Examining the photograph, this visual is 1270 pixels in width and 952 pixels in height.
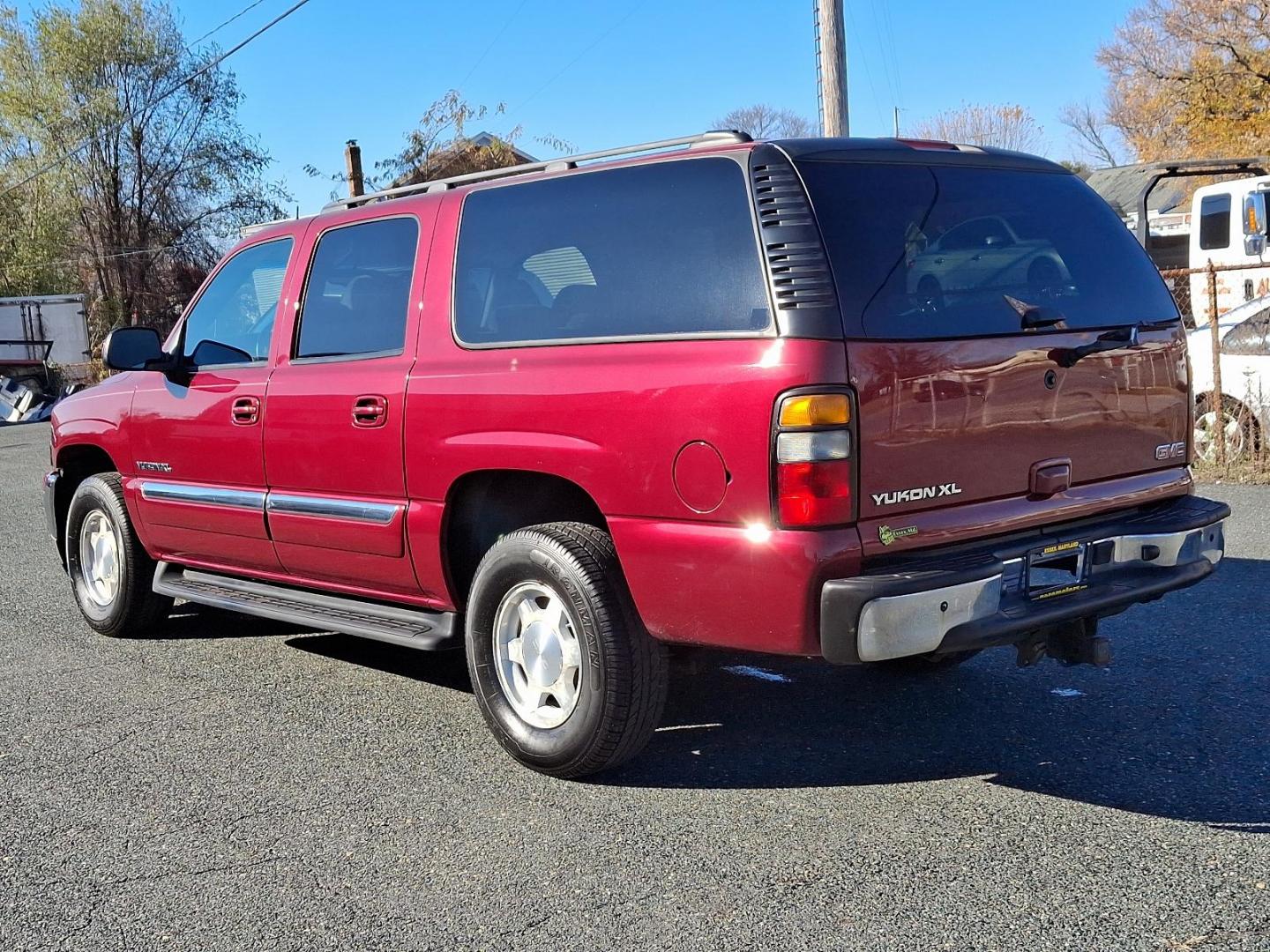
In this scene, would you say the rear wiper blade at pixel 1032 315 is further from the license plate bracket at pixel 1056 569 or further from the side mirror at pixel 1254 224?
the side mirror at pixel 1254 224

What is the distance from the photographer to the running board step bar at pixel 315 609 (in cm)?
457

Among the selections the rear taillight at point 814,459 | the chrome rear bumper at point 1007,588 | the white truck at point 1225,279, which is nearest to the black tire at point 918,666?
the chrome rear bumper at point 1007,588

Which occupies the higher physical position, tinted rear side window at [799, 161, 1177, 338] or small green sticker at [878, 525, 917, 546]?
tinted rear side window at [799, 161, 1177, 338]

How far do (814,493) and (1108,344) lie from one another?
127cm

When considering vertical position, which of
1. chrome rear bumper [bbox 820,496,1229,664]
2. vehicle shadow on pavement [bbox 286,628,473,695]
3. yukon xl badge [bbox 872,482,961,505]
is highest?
yukon xl badge [bbox 872,482,961,505]

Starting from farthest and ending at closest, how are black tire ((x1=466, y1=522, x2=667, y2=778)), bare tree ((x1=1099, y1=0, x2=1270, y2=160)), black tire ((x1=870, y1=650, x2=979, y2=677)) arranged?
bare tree ((x1=1099, y1=0, x2=1270, y2=160)), black tire ((x1=870, y1=650, x2=979, y2=677)), black tire ((x1=466, y1=522, x2=667, y2=778))

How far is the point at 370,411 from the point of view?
467 cm

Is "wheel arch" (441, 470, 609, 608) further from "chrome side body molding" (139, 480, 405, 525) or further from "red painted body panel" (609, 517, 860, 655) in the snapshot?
"red painted body panel" (609, 517, 860, 655)

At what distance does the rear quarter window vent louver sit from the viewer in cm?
348

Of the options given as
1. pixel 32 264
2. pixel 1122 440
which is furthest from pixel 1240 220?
pixel 32 264

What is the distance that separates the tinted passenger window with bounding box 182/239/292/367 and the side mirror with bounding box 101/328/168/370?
136 millimetres

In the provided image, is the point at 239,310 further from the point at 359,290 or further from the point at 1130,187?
the point at 1130,187

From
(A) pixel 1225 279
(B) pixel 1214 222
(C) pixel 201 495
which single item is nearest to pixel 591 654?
(C) pixel 201 495

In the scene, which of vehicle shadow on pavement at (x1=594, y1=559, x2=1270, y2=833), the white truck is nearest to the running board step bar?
vehicle shadow on pavement at (x1=594, y1=559, x2=1270, y2=833)
